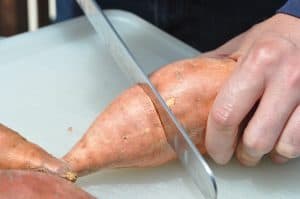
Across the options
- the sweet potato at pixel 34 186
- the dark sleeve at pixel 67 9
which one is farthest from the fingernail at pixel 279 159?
the dark sleeve at pixel 67 9

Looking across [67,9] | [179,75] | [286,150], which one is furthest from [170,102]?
[67,9]

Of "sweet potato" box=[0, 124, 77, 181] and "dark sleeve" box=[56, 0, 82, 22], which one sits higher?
"sweet potato" box=[0, 124, 77, 181]

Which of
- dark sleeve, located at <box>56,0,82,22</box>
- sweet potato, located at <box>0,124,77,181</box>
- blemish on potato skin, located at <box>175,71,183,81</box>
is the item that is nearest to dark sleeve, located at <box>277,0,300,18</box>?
blemish on potato skin, located at <box>175,71,183,81</box>

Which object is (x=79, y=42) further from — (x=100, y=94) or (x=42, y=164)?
(x=42, y=164)

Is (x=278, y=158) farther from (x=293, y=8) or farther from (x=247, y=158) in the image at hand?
(x=293, y=8)

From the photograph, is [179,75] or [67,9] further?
[67,9]

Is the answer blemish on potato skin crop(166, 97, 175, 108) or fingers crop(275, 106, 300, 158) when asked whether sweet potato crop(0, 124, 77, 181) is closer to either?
blemish on potato skin crop(166, 97, 175, 108)
